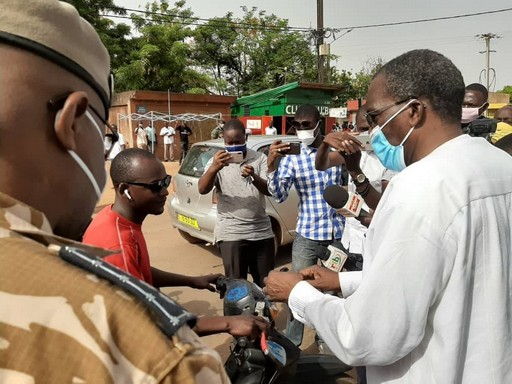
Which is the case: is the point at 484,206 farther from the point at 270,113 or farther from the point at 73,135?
the point at 270,113

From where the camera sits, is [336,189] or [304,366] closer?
[304,366]

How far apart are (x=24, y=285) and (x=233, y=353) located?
1.63 m

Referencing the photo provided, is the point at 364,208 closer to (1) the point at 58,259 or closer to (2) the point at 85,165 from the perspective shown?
(2) the point at 85,165

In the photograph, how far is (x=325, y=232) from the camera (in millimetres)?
3633

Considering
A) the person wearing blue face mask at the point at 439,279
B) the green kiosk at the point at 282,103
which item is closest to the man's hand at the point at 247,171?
the person wearing blue face mask at the point at 439,279

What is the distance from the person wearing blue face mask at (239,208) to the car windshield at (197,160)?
1.64 meters

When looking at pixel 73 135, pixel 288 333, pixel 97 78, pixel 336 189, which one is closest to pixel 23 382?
pixel 73 135

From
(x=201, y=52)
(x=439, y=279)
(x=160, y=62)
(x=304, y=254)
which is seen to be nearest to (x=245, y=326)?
(x=439, y=279)

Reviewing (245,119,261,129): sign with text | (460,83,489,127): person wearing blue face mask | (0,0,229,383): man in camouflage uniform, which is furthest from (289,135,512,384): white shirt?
(245,119,261,129): sign with text

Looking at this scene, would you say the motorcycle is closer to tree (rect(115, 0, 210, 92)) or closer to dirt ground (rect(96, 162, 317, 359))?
dirt ground (rect(96, 162, 317, 359))

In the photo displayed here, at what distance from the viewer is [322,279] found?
6.21 ft

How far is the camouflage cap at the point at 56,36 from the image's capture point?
70cm

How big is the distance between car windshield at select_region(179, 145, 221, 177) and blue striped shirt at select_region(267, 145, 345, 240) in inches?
74.4

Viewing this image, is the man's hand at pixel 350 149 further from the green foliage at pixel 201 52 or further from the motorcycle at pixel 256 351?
the green foliage at pixel 201 52
